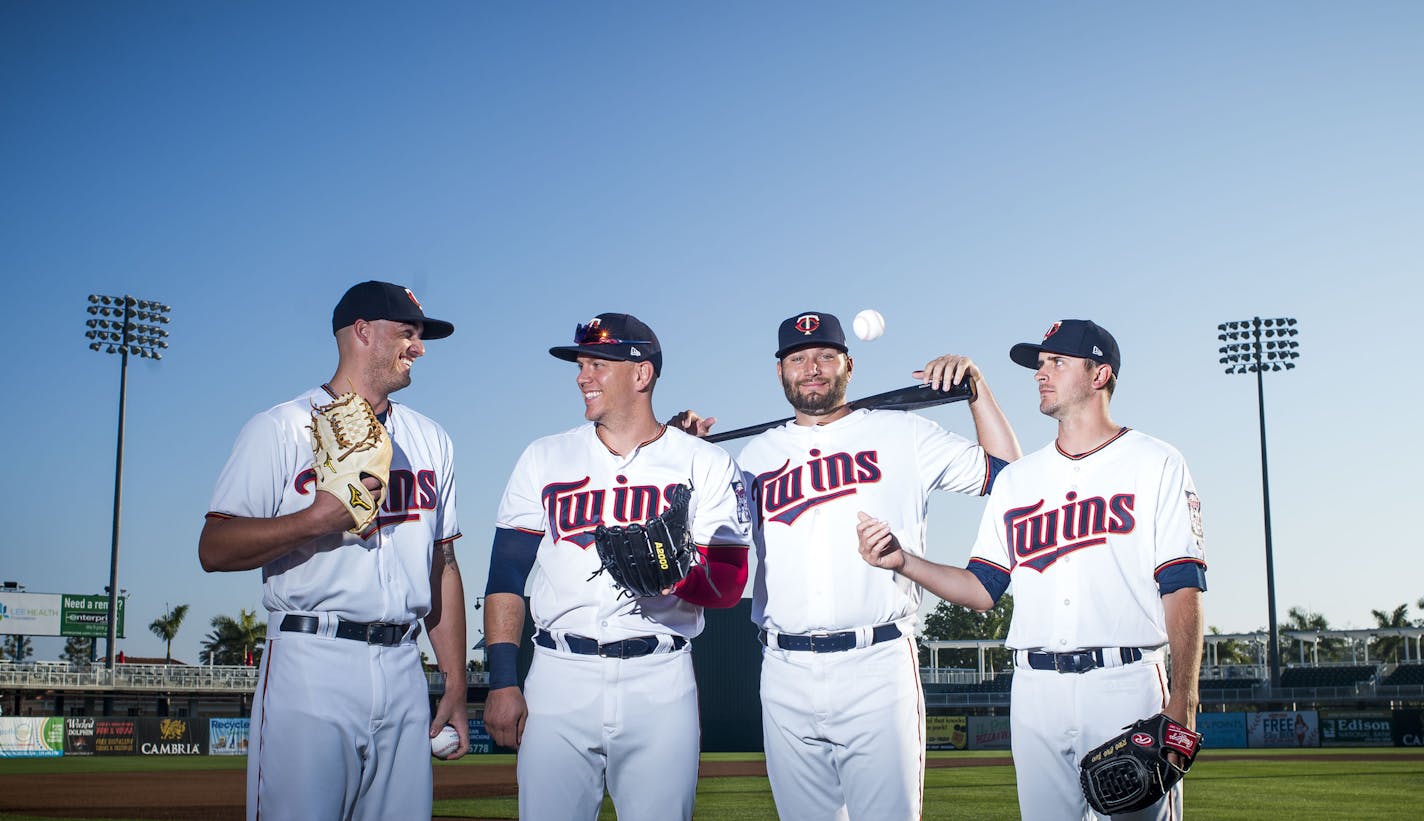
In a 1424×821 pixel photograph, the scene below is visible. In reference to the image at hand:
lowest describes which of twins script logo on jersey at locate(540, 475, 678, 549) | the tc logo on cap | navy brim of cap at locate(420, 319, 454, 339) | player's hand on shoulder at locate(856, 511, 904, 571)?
Result: player's hand on shoulder at locate(856, 511, 904, 571)

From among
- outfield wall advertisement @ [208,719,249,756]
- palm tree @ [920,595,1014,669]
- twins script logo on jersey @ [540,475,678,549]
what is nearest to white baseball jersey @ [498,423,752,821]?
twins script logo on jersey @ [540,475,678,549]

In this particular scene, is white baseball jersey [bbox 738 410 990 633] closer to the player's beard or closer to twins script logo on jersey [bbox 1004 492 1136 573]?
the player's beard

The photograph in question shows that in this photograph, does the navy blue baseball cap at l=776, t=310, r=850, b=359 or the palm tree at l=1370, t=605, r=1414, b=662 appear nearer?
the navy blue baseball cap at l=776, t=310, r=850, b=359

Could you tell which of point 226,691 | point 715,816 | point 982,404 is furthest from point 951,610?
point 982,404

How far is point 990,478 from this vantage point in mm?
5586

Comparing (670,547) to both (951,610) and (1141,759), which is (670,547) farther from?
(951,610)

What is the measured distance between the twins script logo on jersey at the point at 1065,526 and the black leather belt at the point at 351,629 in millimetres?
2500

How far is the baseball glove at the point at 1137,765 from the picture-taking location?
13.8ft

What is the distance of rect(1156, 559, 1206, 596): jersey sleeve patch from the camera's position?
459cm

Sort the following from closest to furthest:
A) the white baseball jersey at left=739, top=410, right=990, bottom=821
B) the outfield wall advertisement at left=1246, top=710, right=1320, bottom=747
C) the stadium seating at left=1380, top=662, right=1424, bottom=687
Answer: the white baseball jersey at left=739, top=410, right=990, bottom=821
the outfield wall advertisement at left=1246, top=710, right=1320, bottom=747
the stadium seating at left=1380, top=662, right=1424, bottom=687

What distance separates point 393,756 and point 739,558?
4.79 feet

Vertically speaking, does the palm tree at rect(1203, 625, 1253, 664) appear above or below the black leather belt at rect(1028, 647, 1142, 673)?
below

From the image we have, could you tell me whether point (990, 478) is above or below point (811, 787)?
above

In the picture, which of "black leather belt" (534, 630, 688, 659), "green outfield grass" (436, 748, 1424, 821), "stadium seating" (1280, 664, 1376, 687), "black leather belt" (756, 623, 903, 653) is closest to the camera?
"black leather belt" (534, 630, 688, 659)
